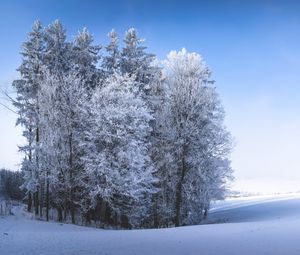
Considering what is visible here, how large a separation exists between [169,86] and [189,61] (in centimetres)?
288

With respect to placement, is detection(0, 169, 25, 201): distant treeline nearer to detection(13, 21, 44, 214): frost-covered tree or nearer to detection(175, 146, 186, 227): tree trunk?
detection(13, 21, 44, 214): frost-covered tree

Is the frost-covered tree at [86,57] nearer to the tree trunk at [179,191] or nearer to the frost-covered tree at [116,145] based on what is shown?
the frost-covered tree at [116,145]

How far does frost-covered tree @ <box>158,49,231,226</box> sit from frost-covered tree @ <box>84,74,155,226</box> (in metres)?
2.84

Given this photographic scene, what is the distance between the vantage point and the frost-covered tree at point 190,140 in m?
28.9

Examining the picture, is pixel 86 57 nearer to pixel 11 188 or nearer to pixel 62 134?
pixel 62 134

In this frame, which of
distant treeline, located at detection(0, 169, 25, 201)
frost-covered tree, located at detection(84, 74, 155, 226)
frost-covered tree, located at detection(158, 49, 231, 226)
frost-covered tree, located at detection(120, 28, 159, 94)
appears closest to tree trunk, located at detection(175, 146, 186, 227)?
frost-covered tree, located at detection(158, 49, 231, 226)

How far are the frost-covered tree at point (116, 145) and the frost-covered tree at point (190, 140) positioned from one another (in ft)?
9.32

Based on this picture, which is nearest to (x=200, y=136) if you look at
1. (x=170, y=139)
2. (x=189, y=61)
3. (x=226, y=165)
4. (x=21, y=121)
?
(x=170, y=139)

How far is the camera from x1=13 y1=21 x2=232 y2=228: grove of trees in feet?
86.1

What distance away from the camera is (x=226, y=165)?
106 feet

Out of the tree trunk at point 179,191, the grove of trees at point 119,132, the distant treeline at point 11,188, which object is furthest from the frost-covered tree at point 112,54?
the distant treeline at point 11,188

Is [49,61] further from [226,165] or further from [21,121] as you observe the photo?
[226,165]

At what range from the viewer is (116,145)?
87.8 feet

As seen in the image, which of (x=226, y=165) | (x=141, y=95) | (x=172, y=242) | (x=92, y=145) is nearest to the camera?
(x=172, y=242)
